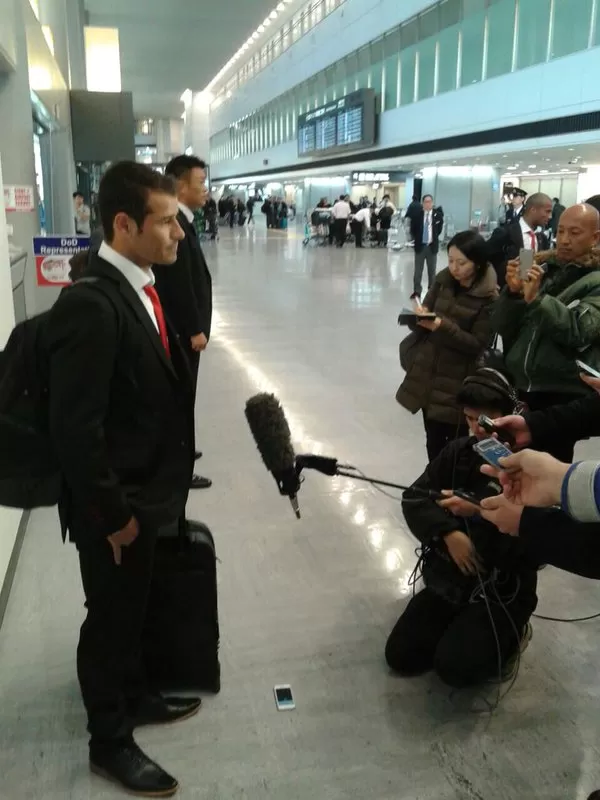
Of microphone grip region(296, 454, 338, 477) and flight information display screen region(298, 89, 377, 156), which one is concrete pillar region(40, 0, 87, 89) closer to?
microphone grip region(296, 454, 338, 477)

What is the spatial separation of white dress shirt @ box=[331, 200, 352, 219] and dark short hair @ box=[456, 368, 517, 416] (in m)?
22.4

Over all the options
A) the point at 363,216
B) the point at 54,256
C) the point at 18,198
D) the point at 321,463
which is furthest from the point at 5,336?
the point at 363,216

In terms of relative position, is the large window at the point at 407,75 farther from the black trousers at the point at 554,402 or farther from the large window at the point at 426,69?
the black trousers at the point at 554,402

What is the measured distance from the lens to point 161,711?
2.41 metres

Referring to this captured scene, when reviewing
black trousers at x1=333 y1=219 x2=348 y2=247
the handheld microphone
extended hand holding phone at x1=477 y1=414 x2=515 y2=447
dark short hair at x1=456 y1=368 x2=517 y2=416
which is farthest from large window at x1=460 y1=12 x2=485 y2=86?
the handheld microphone

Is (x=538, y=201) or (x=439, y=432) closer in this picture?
(x=439, y=432)

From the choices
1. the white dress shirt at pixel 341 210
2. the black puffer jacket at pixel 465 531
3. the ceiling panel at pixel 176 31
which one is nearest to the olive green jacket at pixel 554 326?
the black puffer jacket at pixel 465 531

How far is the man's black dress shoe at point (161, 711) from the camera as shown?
2.39m

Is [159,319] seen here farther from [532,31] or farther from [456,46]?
[456,46]

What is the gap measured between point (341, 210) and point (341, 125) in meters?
8.96

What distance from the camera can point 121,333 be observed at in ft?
6.07

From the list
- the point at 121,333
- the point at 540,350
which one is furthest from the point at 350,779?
the point at 540,350

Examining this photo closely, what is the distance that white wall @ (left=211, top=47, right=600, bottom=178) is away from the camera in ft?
57.9

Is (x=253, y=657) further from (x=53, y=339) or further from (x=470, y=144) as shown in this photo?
(x=470, y=144)
